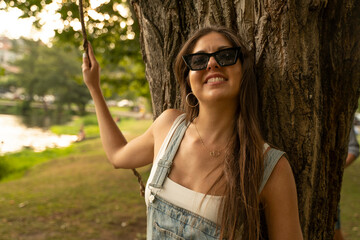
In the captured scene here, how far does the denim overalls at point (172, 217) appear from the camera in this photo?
5.02 ft

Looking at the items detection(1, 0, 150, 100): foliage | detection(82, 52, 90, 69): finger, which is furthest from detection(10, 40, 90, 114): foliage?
detection(82, 52, 90, 69): finger

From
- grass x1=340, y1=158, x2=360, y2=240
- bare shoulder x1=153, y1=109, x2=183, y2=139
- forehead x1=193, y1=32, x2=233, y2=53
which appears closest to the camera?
forehead x1=193, y1=32, x2=233, y2=53

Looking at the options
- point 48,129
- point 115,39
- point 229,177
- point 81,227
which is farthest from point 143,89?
point 48,129

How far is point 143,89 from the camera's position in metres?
9.49

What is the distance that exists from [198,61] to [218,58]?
0.35 ft

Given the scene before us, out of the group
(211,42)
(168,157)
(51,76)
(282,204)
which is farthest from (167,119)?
(51,76)

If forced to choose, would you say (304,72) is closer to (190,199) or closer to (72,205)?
(190,199)

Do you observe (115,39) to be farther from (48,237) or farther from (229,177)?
(229,177)

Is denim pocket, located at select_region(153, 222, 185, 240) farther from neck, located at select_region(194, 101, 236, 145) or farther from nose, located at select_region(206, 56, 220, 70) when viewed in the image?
nose, located at select_region(206, 56, 220, 70)

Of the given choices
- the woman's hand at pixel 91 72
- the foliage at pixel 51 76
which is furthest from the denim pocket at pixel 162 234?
the foliage at pixel 51 76

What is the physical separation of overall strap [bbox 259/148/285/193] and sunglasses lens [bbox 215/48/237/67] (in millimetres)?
480

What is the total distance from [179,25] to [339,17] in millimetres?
898

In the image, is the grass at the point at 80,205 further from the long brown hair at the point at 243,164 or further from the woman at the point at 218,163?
the long brown hair at the point at 243,164

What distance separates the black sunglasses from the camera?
1.64 metres
